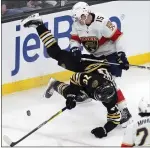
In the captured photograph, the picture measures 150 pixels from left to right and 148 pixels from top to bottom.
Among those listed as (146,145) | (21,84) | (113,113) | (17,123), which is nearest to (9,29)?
(21,84)

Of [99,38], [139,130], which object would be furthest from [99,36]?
[139,130]

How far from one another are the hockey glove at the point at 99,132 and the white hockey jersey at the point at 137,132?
824mm

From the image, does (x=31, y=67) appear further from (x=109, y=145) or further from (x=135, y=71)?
(x=109, y=145)

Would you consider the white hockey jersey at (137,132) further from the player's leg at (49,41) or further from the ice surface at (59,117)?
the player's leg at (49,41)

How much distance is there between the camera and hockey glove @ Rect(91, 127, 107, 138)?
417 centimetres

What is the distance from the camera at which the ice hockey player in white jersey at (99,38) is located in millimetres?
4172

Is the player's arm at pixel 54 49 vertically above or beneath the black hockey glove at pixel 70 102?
above

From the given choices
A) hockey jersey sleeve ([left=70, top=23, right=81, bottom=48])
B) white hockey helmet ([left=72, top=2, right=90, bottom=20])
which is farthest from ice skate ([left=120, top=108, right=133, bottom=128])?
white hockey helmet ([left=72, top=2, right=90, bottom=20])

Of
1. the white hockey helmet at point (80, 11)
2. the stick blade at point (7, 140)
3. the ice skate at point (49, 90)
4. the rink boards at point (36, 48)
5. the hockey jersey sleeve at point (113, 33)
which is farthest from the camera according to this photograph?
the rink boards at point (36, 48)

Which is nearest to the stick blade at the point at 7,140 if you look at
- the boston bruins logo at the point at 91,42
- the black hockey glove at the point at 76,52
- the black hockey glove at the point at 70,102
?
the black hockey glove at the point at 70,102

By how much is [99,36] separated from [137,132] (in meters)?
1.15

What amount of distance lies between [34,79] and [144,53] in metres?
1.22

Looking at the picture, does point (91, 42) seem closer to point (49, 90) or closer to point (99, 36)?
point (99, 36)

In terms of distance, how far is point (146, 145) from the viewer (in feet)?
11.4
